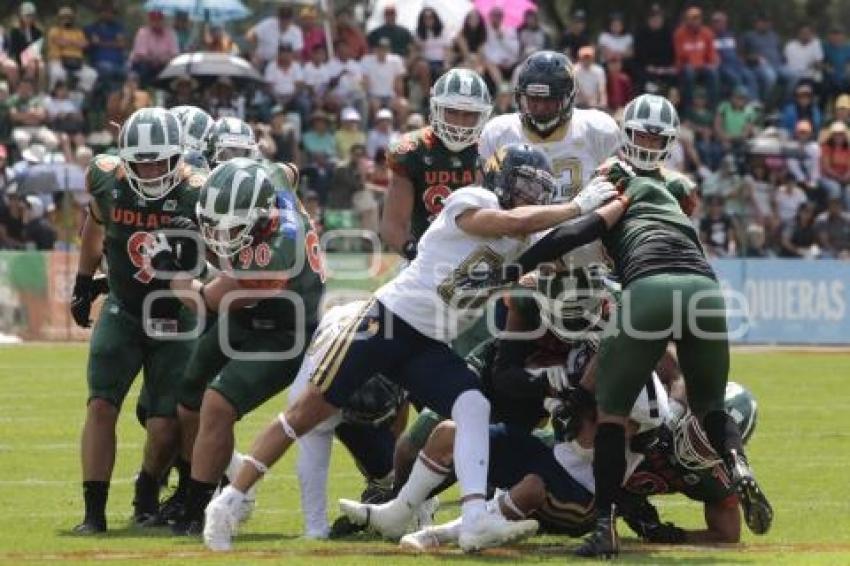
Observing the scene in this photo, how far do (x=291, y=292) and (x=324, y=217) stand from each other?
13001mm

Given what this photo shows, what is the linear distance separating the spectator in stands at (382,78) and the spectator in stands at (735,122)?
3.99 meters

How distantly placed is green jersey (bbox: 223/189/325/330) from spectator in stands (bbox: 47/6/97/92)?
14960 millimetres

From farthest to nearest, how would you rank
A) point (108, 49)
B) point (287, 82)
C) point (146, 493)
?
point (108, 49) → point (287, 82) → point (146, 493)

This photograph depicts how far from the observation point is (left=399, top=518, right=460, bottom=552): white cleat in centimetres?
798

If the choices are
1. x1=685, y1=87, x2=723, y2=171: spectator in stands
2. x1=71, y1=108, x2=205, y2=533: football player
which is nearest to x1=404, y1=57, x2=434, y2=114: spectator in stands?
x1=685, y1=87, x2=723, y2=171: spectator in stands

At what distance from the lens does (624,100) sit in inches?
952

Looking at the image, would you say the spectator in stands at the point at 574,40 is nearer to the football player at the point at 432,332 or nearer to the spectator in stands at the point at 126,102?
the spectator in stands at the point at 126,102

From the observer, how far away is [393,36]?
24969 millimetres

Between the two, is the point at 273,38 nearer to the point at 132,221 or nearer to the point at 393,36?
the point at 393,36

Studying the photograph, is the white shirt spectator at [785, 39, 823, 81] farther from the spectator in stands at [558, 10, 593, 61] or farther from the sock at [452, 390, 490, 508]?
the sock at [452, 390, 490, 508]

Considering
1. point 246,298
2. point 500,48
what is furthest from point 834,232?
point 246,298

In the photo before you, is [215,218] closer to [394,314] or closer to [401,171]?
[394,314]

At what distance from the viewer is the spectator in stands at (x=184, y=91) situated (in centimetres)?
2209

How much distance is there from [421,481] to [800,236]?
15052 mm
